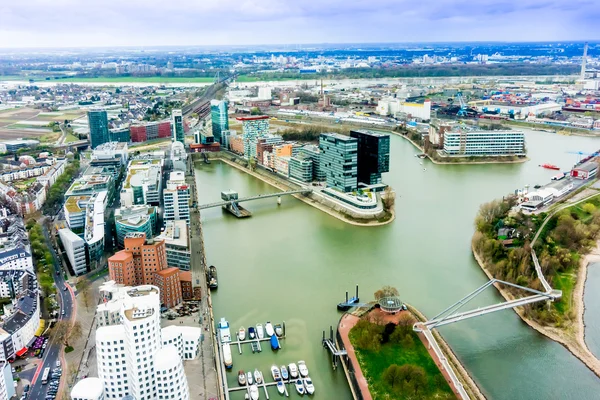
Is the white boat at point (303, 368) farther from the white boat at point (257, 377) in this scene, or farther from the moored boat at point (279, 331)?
the moored boat at point (279, 331)

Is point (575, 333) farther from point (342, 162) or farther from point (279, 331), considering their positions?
point (342, 162)

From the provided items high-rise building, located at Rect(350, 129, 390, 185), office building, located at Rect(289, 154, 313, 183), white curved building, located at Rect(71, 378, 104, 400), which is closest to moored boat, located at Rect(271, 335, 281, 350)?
white curved building, located at Rect(71, 378, 104, 400)

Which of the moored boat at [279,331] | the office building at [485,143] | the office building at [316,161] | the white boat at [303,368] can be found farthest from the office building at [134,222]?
the office building at [485,143]

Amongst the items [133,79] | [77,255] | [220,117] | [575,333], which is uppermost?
[133,79]

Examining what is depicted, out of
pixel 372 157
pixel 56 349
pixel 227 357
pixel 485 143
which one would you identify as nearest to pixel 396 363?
pixel 227 357

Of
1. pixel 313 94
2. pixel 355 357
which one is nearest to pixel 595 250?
pixel 355 357

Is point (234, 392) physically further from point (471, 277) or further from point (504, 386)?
point (471, 277)

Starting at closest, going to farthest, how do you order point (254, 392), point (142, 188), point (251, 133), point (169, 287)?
1. point (254, 392)
2. point (169, 287)
3. point (142, 188)
4. point (251, 133)
